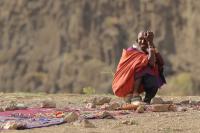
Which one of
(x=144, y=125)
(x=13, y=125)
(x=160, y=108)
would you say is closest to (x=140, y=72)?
(x=160, y=108)

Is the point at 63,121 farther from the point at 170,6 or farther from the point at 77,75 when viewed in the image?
the point at 170,6

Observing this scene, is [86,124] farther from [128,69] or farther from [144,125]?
[128,69]

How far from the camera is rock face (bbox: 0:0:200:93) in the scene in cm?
3716

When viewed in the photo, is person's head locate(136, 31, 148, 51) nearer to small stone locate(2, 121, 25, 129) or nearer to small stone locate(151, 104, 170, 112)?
small stone locate(151, 104, 170, 112)

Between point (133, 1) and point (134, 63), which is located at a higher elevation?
point (133, 1)

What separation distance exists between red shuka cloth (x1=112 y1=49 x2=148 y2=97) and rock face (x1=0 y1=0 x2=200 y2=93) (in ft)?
84.2

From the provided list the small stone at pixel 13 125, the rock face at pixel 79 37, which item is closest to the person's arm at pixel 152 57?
the small stone at pixel 13 125

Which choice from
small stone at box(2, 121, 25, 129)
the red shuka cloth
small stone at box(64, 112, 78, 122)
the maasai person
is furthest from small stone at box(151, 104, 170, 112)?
small stone at box(2, 121, 25, 129)

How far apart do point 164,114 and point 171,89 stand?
84.5ft

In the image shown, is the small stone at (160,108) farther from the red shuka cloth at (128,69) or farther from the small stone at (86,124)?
the small stone at (86,124)

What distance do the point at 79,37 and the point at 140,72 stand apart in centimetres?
2954

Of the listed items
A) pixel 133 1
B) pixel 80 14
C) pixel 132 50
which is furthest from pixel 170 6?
pixel 132 50

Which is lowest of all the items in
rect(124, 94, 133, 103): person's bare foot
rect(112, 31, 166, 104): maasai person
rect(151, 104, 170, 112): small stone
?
rect(151, 104, 170, 112): small stone

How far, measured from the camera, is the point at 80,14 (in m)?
40.0
